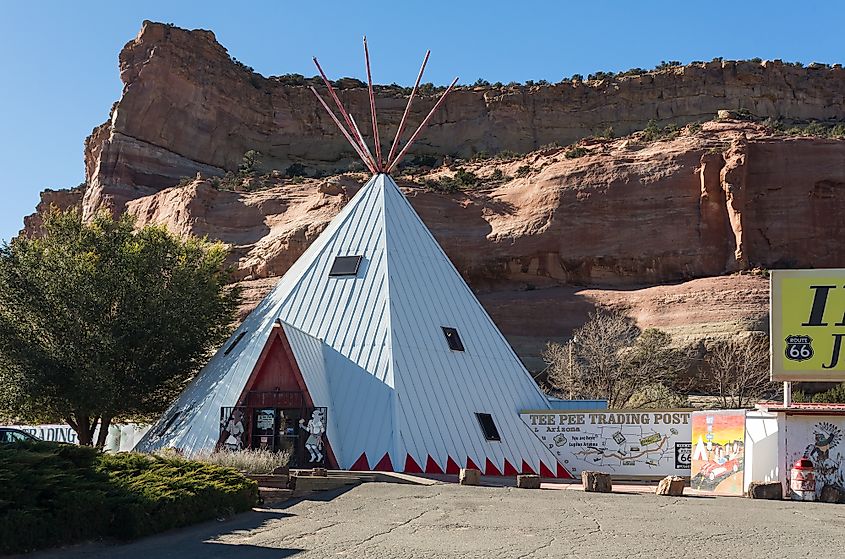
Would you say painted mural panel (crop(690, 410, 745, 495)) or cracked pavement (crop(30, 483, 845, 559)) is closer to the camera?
cracked pavement (crop(30, 483, 845, 559))

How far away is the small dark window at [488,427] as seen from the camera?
23.6m

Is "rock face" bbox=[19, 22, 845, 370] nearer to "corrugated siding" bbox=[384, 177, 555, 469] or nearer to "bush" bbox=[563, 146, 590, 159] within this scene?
"bush" bbox=[563, 146, 590, 159]

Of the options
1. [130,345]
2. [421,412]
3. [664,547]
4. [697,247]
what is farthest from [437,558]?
[697,247]

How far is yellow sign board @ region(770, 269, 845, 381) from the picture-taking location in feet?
68.0

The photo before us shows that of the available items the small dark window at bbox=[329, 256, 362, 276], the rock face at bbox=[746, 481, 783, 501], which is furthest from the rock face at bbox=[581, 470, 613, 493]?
the small dark window at bbox=[329, 256, 362, 276]

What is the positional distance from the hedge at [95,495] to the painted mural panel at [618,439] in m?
11.1

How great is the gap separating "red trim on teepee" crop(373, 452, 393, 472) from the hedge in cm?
524

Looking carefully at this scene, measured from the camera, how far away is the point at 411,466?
21.0 m

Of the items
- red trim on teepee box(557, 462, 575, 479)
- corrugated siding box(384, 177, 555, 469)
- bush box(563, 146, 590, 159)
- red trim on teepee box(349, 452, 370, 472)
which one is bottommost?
red trim on teepee box(557, 462, 575, 479)

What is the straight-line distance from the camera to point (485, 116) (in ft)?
325

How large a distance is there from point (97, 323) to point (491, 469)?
13.7 m

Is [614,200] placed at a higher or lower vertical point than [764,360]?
higher

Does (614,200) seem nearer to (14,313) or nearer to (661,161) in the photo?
(661,161)

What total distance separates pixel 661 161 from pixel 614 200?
4443 millimetres
